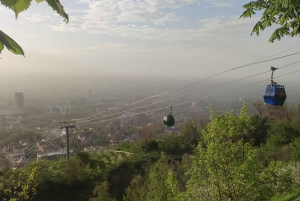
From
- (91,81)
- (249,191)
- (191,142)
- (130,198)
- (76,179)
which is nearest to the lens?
(249,191)

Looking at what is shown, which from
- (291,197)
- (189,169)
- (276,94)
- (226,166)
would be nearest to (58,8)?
(226,166)

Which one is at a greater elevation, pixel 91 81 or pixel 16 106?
pixel 91 81

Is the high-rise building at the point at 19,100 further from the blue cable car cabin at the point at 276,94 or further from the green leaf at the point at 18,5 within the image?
the green leaf at the point at 18,5

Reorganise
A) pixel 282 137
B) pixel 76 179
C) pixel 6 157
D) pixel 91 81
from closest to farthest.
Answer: pixel 76 179
pixel 282 137
pixel 6 157
pixel 91 81

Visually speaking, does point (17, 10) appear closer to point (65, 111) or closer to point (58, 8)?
point (58, 8)

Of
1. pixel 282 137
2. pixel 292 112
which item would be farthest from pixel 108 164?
pixel 292 112

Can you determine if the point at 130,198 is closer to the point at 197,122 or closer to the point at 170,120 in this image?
the point at 170,120

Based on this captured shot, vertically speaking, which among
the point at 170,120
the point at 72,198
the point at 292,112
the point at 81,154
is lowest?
the point at 72,198
